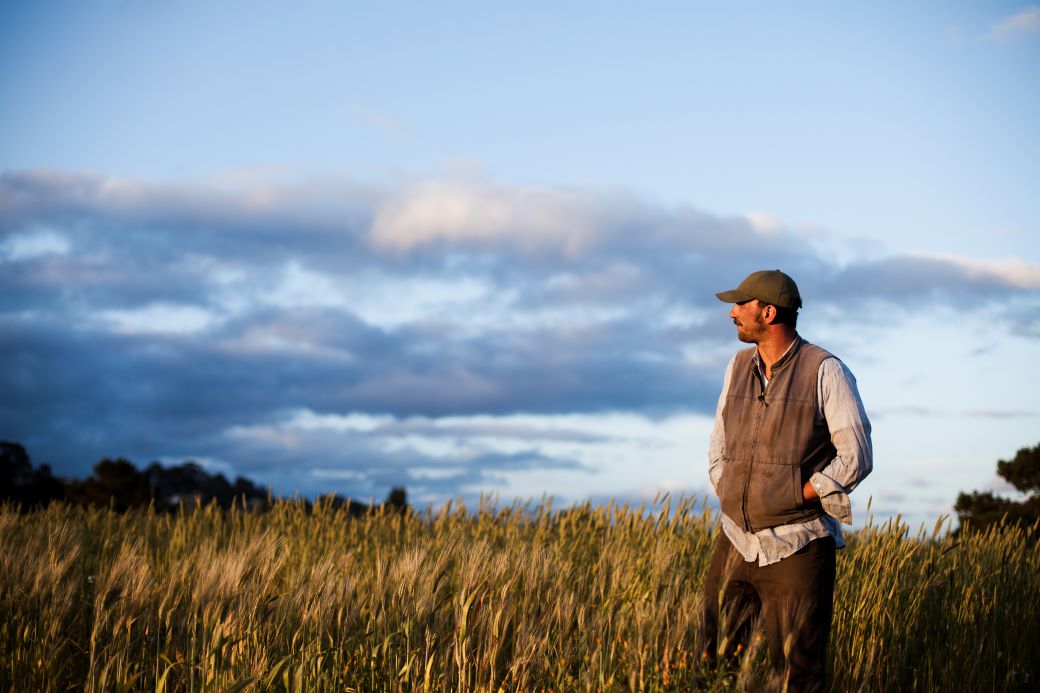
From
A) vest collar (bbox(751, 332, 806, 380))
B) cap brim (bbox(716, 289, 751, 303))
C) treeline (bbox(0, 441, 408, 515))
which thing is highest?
cap brim (bbox(716, 289, 751, 303))

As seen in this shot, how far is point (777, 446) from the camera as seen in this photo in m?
4.32

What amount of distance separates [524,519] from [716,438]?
4.86 meters

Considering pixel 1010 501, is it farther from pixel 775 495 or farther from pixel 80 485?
pixel 80 485

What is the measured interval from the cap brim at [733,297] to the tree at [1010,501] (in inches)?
402

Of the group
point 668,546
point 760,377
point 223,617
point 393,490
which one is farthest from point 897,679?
point 393,490

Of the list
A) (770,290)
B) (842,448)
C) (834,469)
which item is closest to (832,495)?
(834,469)

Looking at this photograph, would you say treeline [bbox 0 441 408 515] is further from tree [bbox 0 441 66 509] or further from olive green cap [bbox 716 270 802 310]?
olive green cap [bbox 716 270 802 310]

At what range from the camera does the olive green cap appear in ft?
14.5

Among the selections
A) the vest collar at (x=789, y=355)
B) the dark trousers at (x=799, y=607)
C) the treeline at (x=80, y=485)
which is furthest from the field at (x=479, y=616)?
the treeline at (x=80, y=485)

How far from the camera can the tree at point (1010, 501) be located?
13031 mm

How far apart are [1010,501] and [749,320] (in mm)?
11129

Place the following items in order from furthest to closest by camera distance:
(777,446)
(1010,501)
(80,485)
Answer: (80,485)
(1010,501)
(777,446)

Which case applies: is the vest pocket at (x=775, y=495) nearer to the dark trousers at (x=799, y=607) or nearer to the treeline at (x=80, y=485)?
the dark trousers at (x=799, y=607)

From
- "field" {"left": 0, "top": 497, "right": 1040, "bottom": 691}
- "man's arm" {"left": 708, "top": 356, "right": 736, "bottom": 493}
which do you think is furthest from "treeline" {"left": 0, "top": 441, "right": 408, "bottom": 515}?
"man's arm" {"left": 708, "top": 356, "right": 736, "bottom": 493}
